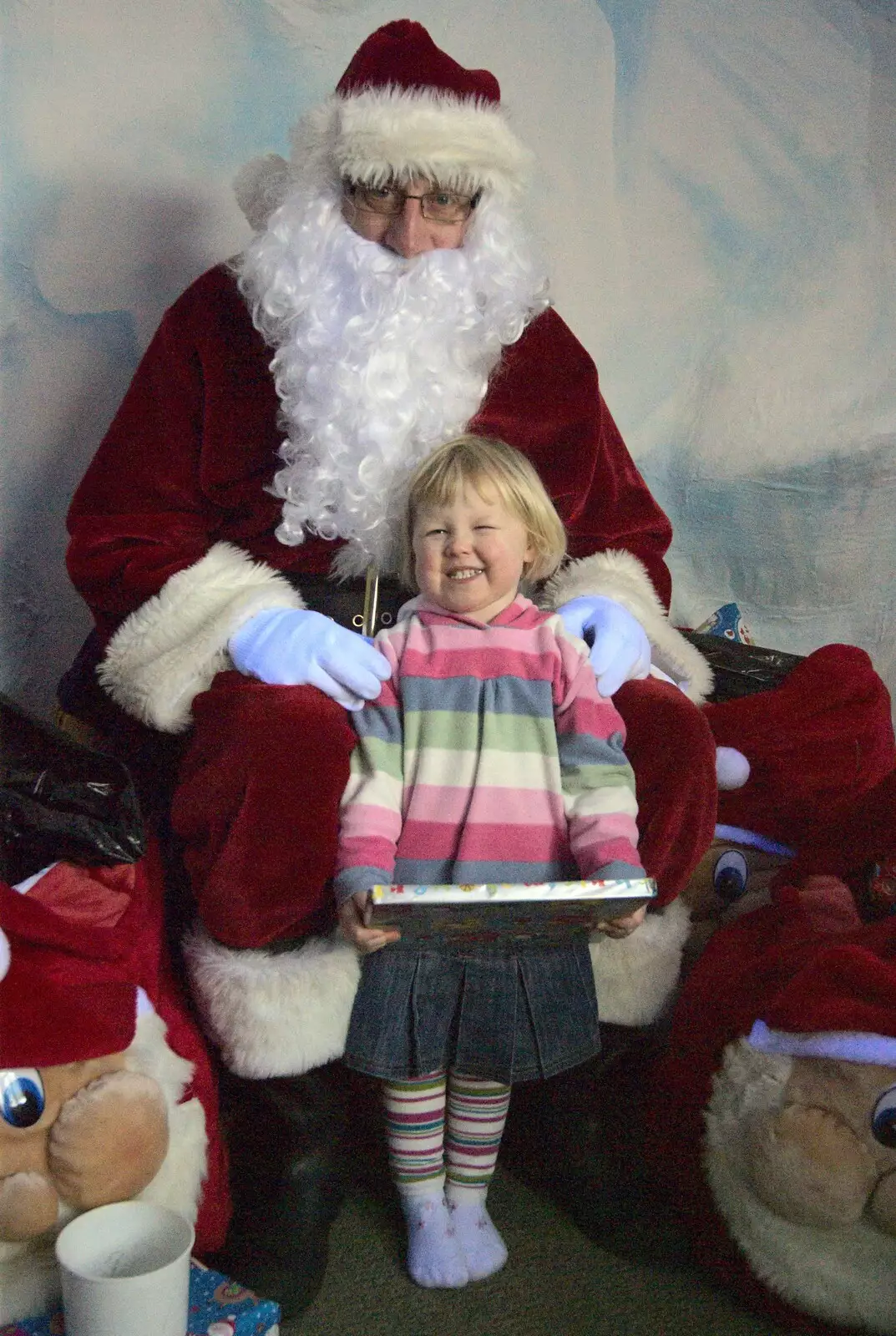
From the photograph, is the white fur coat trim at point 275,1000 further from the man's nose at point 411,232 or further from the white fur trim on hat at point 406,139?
the white fur trim on hat at point 406,139

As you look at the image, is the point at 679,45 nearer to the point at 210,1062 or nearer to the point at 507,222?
the point at 507,222

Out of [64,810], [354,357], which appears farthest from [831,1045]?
[354,357]

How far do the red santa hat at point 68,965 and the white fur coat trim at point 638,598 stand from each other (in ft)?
2.88

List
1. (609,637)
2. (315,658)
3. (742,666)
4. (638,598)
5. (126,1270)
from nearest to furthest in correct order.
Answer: (126,1270) < (315,658) < (609,637) < (638,598) < (742,666)

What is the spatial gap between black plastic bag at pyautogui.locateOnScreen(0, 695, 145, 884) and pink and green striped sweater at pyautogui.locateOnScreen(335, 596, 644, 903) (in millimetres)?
287

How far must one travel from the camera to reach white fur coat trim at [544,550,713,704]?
6.66 ft

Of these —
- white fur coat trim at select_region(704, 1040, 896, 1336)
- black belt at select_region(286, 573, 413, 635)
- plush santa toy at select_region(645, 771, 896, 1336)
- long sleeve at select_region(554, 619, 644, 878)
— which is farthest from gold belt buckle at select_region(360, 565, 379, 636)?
white fur coat trim at select_region(704, 1040, 896, 1336)

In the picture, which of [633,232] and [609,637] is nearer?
[609,637]

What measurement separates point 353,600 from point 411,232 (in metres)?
0.62

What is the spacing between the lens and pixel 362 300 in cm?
203

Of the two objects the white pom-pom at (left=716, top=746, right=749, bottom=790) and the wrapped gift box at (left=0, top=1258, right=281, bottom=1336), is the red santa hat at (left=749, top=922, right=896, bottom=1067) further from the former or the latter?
the wrapped gift box at (left=0, top=1258, right=281, bottom=1336)

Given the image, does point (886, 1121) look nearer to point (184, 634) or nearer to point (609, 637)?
point (609, 637)

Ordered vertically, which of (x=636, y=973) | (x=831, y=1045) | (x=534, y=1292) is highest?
(x=831, y=1045)

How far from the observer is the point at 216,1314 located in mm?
1443
